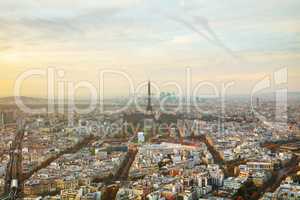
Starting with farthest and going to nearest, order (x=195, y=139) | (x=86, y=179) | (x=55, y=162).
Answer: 1. (x=195, y=139)
2. (x=55, y=162)
3. (x=86, y=179)

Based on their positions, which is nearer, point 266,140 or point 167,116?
point 266,140

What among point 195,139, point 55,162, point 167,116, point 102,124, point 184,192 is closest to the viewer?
point 184,192

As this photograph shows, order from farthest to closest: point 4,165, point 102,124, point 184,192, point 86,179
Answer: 1. point 102,124
2. point 4,165
3. point 86,179
4. point 184,192

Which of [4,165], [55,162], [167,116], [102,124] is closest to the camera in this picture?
[4,165]

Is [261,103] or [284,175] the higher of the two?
[261,103]

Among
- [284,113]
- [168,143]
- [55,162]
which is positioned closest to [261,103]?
[284,113]

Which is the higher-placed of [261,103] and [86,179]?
[261,103]

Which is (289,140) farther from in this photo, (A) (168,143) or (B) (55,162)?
(B) (55,162)

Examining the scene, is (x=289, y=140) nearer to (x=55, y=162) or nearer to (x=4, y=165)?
(x=55, y=162)

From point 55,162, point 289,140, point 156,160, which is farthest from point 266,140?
point 55,162
